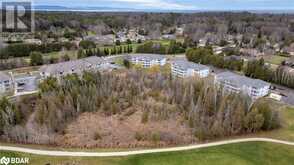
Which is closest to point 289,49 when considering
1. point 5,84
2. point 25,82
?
point 25,82

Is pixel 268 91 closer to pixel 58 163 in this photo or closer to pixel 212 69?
pixel 212 69

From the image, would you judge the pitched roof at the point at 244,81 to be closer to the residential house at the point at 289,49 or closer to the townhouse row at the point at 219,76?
the townhouse row at the point at 219,76

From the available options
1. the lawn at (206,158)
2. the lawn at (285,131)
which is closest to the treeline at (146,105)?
the lawn at (285,131)

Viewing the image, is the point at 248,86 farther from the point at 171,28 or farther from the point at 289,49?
the point at 171,28

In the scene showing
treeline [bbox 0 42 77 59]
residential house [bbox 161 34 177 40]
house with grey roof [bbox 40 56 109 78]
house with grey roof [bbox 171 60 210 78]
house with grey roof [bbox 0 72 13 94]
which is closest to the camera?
house with grey roof [bbox 0 72 13 94]

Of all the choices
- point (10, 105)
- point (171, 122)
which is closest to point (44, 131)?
point (10, 105)

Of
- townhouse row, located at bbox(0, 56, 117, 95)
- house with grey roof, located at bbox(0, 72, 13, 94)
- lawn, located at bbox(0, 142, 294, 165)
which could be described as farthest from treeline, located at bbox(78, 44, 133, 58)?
lawn, located at bbox(0, 142, 294, 165)

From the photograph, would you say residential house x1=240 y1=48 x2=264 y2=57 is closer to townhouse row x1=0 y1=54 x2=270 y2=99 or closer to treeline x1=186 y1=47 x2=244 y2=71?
treeline x1=186 y1=47 x2=244 y2=71
